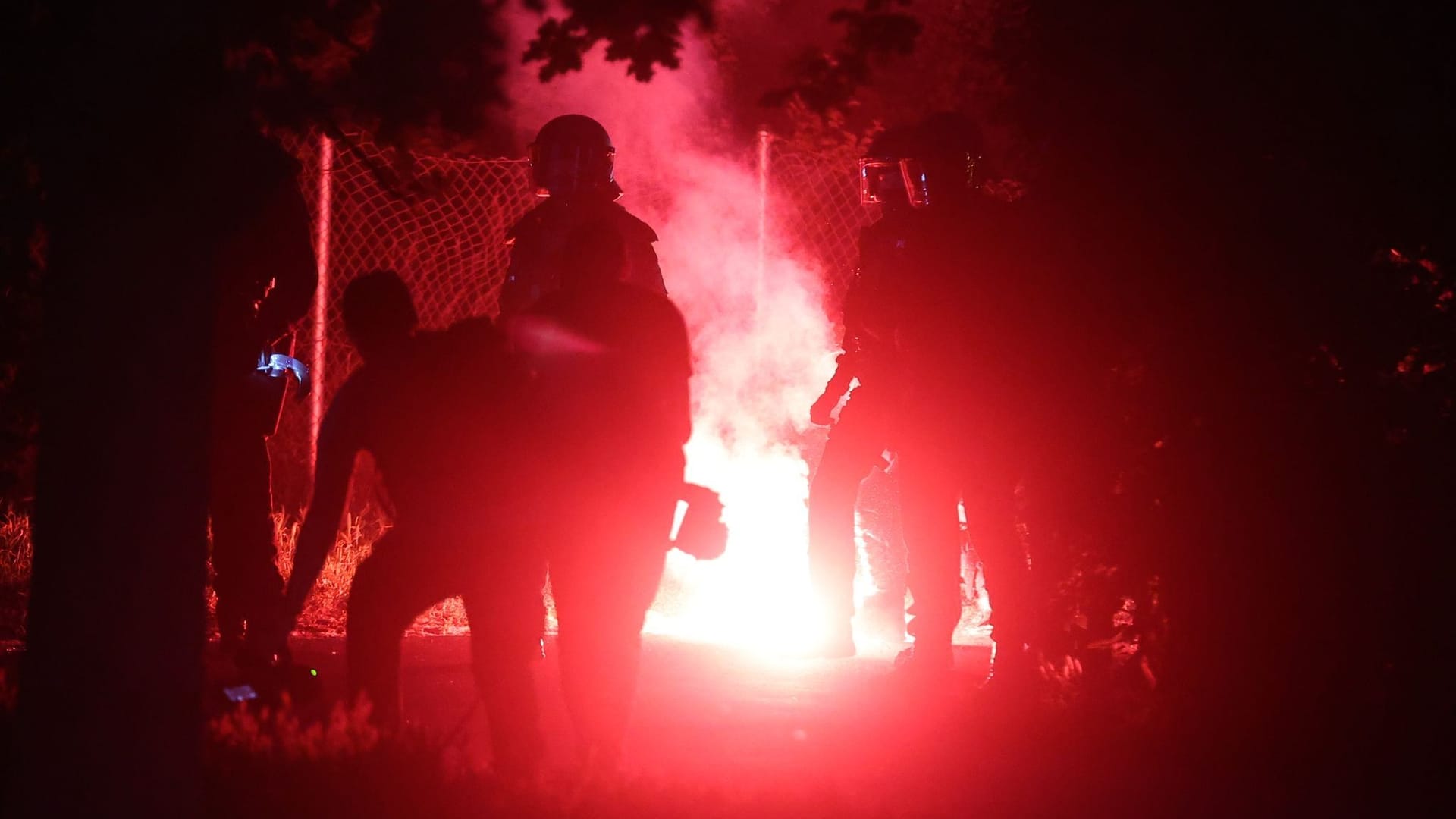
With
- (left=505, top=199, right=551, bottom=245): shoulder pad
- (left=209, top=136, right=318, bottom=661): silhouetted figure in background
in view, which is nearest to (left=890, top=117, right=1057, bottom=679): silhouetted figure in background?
(left=505, top=199, right=551, bottom=245): shoulder pad

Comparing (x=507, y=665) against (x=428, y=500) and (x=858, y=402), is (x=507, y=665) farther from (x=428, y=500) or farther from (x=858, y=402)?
(x=858, y=402)

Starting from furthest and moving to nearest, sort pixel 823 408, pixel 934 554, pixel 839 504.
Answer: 1. pixel 823 408
2. pixel 839 504
3. pixel 934 554

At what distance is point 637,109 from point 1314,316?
30.1ft

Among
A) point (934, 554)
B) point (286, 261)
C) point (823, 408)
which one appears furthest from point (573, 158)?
point (934, 554)

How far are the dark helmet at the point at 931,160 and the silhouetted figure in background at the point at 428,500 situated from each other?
2.65 metres

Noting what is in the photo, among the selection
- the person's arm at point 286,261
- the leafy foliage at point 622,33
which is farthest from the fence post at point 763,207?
the leafy foliage at point 622,33

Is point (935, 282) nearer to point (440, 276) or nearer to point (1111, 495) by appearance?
point (1111, 495)

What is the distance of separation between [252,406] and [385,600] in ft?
5.86

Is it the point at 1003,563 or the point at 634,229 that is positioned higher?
the point at 634,229

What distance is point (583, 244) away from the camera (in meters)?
4.61

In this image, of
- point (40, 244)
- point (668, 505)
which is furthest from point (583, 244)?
point (40, 244)

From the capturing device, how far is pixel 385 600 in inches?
170

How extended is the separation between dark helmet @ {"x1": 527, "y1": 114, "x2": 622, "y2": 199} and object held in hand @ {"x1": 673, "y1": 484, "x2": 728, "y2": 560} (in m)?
2.29

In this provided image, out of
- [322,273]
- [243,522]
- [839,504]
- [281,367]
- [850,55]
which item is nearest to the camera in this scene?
[850,55]
